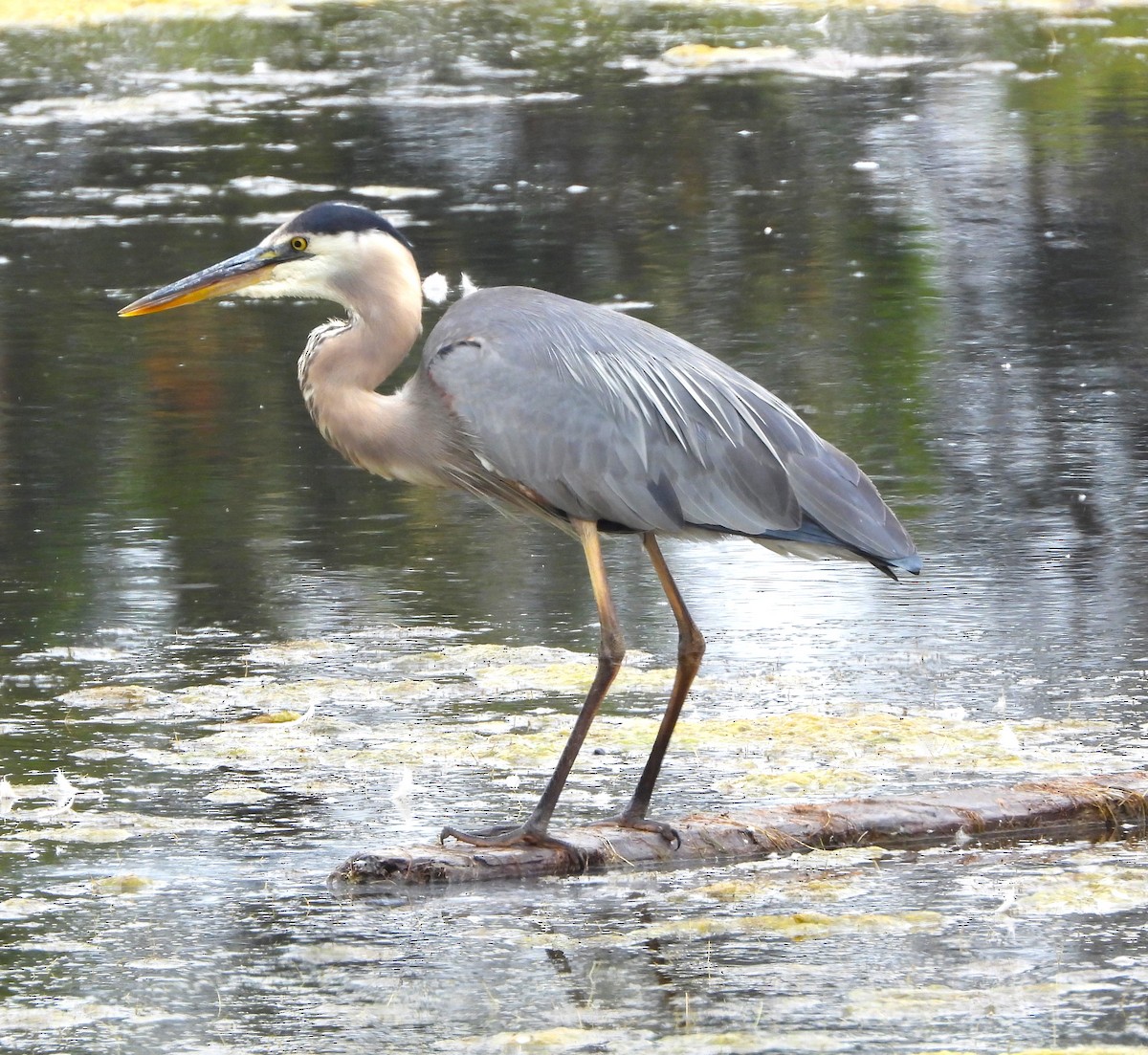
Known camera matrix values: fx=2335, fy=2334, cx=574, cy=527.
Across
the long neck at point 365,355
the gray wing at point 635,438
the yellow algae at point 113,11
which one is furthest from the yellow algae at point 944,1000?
the yellow algae at point 113,11

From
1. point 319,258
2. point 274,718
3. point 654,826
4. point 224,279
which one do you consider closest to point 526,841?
point 654,826

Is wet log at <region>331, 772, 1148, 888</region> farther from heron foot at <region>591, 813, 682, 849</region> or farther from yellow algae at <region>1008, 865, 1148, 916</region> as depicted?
yellow algae at <region>1008, 865, 1148, 916</region>

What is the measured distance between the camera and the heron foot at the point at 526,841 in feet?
17.2

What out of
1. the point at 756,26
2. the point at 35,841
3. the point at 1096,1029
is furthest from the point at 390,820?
the point at 756,26

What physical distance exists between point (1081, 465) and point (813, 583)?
1.92 metres

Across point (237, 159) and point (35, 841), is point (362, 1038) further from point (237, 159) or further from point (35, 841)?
point (237, 159)

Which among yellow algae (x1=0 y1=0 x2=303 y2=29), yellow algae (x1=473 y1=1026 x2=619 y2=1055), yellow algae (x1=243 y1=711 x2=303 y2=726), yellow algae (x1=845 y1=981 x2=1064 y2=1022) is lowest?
Answer: yellow algae (x1=243 y1=711 x2=303 y2=726)

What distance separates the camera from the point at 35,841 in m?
5.40

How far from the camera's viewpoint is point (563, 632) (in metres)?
7.30

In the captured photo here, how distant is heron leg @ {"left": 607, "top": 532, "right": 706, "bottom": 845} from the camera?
534 cm

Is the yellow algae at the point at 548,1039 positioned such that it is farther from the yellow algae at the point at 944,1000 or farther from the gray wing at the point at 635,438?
the gray wing at the point at 635,438

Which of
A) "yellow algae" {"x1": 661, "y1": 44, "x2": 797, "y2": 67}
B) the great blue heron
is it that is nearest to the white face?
the great blue heron

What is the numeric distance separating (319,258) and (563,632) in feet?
5.55

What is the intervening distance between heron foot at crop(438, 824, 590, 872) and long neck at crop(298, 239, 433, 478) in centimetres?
114
